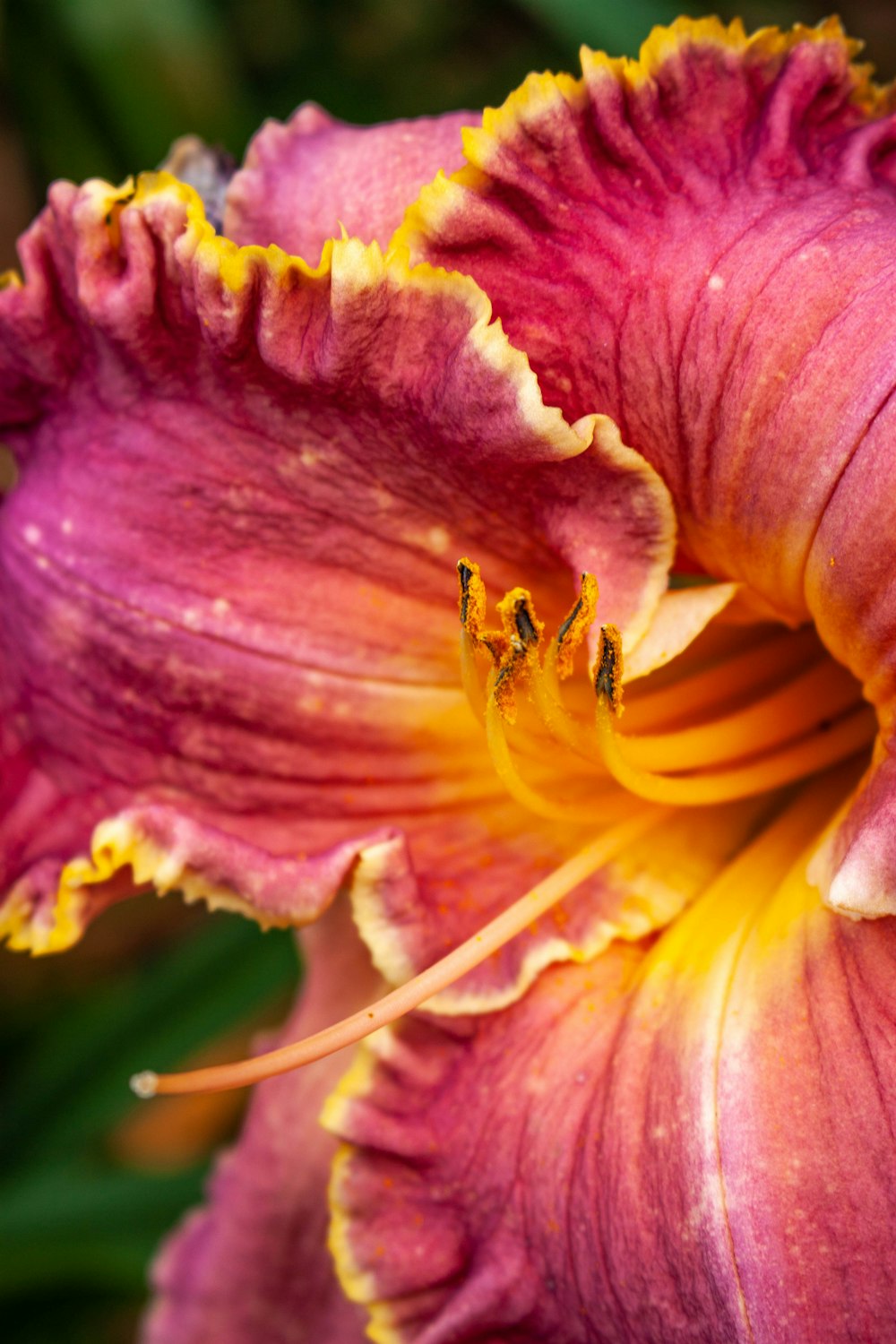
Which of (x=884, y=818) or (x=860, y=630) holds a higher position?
(x=860, y=630)

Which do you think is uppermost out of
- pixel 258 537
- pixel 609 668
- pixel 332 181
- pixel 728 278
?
pixel 332 181

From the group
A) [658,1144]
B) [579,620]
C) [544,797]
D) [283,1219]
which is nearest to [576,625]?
[579,620]

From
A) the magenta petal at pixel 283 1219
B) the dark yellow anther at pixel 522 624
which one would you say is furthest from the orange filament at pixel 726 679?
the magenta petal at pixel 283 1219

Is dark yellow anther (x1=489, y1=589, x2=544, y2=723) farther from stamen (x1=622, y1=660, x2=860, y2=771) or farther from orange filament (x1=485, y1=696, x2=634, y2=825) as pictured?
stamen (x1=622, y1=660, x2=860, y2=771)

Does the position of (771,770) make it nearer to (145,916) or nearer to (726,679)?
(726,679)

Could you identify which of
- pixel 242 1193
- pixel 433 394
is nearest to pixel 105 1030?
pixel 242 1193

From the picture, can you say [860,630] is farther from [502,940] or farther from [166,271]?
[166,271]

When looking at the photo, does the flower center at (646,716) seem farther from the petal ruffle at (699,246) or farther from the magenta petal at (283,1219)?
the magenta petal at (283,1219)
